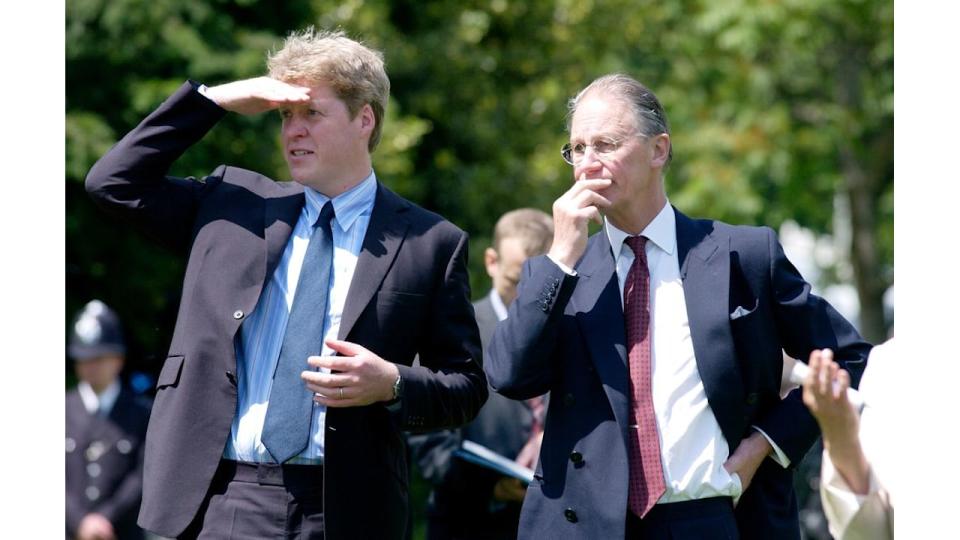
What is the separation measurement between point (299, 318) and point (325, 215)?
41 centimetres

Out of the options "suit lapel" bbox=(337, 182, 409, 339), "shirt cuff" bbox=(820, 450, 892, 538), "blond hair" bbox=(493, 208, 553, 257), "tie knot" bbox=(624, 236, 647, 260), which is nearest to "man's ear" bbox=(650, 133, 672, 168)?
"tie knot" bbox=(624, 236, 647, 260)

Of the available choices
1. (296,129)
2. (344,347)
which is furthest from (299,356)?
(296,129)

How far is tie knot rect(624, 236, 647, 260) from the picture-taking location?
471cm

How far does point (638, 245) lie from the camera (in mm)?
4730

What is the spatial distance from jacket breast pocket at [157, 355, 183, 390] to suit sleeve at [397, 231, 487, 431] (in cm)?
77

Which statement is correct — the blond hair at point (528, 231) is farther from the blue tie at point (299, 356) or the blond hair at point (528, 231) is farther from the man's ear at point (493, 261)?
the blue tie at point (299, 356)

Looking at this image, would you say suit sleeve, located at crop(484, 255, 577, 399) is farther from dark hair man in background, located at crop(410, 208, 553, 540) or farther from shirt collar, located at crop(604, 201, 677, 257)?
dark hair man in background, located at crop(410, 208, 553, 540)

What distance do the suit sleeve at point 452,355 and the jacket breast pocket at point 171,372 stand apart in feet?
2.52

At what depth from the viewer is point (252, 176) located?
5230mm

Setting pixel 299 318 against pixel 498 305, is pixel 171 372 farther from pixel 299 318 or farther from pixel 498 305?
pixel 498 305

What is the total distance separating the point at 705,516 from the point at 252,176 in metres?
2.06

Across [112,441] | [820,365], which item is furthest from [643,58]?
[820,365]

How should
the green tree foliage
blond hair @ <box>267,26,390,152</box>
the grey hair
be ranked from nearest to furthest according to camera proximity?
1. the grey hair
2. blond hair @ <box>267,26,390,152</box>
3. the green tree foliage
